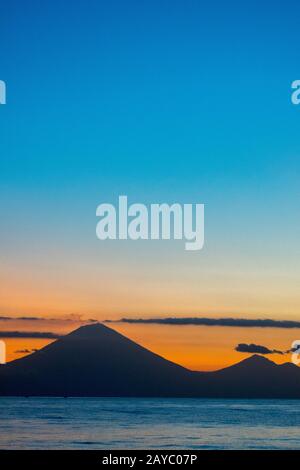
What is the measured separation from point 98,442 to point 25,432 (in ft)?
25.1

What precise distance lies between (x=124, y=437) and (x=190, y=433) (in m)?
6.27

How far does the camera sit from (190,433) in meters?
57.2
